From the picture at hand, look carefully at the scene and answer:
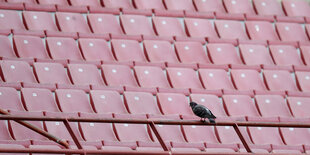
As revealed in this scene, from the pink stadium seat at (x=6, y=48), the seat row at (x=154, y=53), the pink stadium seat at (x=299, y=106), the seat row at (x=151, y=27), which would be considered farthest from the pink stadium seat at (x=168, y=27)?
the pink stadium seat at (x=6, y=48)

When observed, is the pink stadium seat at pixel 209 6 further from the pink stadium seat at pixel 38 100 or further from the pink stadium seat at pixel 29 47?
the pink stadium seat at pixel 38 100

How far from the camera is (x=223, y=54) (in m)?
4.34

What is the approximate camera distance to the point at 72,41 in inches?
160

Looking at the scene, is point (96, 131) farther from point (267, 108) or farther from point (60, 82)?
point (267, 108)

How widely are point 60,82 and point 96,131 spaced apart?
0.42m

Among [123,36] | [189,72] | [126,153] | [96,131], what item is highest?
[123,36]

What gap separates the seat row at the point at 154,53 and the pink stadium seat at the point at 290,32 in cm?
12

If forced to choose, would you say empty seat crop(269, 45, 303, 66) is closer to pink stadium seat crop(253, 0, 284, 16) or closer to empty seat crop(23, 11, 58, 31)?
pink stadium seat crop(253, 0, 284, 16)

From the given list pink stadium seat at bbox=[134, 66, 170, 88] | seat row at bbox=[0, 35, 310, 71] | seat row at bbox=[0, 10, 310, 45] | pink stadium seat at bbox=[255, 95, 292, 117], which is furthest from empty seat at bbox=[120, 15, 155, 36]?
pink stadium seat at bbox=[255, 95, 292, 117]

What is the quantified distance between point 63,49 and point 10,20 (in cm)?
38

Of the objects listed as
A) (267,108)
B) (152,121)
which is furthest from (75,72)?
(152,121)

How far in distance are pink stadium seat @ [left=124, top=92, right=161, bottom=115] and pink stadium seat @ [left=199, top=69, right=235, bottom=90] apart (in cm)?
43

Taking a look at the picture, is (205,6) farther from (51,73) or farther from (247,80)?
(51,73)

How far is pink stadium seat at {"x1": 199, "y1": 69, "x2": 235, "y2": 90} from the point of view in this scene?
13.5 ft
